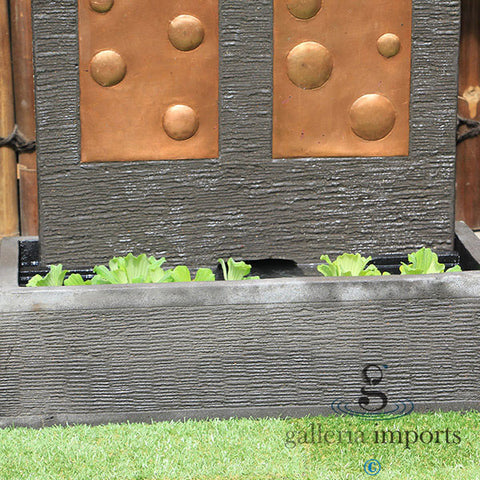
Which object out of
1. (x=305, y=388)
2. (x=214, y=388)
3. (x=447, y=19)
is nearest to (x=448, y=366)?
(x=305, y=388)

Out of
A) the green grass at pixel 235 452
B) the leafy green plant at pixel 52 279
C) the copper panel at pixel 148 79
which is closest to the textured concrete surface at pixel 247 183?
the copper panel at pixel 148 79

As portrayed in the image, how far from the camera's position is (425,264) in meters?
3.22

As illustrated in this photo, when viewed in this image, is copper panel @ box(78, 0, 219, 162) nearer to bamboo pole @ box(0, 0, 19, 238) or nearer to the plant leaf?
the plant leaf

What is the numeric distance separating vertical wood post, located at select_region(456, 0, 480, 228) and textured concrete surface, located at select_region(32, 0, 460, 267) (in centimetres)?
169

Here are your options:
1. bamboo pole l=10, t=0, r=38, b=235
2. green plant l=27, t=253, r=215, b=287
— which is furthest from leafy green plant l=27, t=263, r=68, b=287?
bamboo pole l=10, t=0, r=38, b=235

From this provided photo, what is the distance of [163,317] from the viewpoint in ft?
9.46

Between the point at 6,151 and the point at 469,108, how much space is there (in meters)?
2.51

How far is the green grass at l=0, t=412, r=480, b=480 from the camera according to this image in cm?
257

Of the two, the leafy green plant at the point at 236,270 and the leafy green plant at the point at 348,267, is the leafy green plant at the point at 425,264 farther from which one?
the leafy green plant at the point at 236,270

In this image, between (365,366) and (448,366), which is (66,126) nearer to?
(365,366)

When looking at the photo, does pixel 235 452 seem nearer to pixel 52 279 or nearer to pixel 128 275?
pixel 128 275

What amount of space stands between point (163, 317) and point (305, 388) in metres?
0.52

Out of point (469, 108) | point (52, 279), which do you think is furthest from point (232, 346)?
point (469, 108)

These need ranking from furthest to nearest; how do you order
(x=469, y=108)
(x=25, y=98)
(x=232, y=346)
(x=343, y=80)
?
(x=469, y=108)
(x=25, y=98)
(x=343, y=80)
(x=232, y=346)
